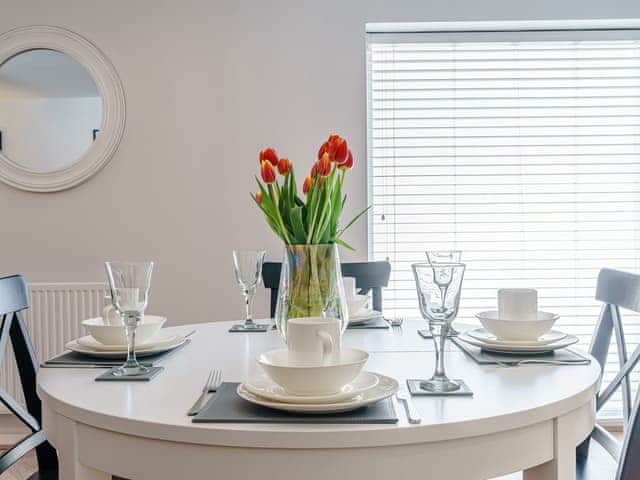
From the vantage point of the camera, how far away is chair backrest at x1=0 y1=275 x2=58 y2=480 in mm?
1563

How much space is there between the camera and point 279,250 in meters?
3.10

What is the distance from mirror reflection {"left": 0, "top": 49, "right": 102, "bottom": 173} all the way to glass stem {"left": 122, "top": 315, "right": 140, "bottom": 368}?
205cm

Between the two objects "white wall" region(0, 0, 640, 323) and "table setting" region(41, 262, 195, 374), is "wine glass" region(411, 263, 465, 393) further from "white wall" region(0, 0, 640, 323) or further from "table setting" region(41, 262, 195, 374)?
"white wall" region(0, 0, 640, 323)

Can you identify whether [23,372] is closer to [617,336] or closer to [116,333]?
[116,333]

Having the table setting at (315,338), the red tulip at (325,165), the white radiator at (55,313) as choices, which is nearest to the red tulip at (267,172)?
the table setting at (315,338)

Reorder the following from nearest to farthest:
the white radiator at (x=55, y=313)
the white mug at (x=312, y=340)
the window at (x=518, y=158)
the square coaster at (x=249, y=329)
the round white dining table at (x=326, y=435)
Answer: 1. the round white dining table at (x=326, y=435)
2. the white mug at (x=312, y=340)
3. the square coaster at (x=249, y=329)
4. the white radiator at (x=55, y=313)
5. the window at (x=518, y=158)

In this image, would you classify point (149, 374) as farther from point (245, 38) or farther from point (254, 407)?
point (245, 38)

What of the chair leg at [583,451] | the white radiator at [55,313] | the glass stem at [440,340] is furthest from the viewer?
the white radiator at [55,313]

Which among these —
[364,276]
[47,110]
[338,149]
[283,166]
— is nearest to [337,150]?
[338,149]

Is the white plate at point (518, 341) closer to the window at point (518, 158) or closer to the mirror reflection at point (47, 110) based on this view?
the window at point (518, 158)

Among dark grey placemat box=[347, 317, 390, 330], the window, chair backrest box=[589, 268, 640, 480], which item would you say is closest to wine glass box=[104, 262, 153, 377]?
dark grey placemat box=[347, 317, 390, 330]

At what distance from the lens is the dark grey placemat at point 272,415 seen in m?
0.94

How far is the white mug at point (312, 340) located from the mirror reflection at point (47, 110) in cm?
240

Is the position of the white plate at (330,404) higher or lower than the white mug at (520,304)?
lower
